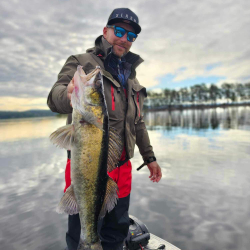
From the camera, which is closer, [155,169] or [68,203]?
[68,203]

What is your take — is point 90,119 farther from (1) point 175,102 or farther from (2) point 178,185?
(1) point 175,102

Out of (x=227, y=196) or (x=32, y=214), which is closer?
(x=32, y=214)

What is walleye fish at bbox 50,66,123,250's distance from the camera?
2.11m

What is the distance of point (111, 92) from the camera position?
2.84 m

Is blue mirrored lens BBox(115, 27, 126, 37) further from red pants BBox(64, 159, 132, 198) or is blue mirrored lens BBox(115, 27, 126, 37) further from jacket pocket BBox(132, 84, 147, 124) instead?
red pants BBox(64, 159, 132, 198)

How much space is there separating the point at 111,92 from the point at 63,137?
A: 1.00 m

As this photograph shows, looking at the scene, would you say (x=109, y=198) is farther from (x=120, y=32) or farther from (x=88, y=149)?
(x=120, y=32)

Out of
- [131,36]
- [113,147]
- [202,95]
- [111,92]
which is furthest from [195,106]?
[113,147]

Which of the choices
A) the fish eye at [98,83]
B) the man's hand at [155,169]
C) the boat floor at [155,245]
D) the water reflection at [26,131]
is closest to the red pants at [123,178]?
the man's hand at [155,169]

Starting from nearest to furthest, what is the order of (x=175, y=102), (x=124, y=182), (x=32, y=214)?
(x=124, y=182) → (x=32, y=214) → (x=175, y=102)

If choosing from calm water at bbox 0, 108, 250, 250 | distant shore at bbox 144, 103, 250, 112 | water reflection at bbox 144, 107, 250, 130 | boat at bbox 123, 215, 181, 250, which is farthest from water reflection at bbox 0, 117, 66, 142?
distant shore at bbox 144, 103, 250, 112

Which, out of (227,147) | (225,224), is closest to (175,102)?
(227,147)

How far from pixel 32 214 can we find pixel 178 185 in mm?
5221

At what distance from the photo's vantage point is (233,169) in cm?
904
